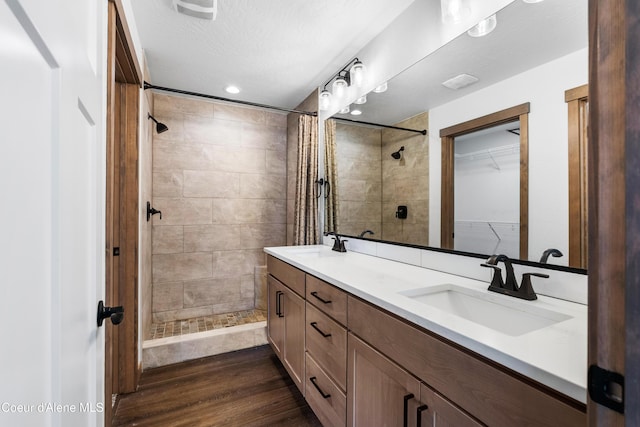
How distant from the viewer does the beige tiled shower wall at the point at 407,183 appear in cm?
170

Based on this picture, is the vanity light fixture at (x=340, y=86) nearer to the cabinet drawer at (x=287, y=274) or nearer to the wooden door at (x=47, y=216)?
the cabinet drawer at (x=287, y=274)

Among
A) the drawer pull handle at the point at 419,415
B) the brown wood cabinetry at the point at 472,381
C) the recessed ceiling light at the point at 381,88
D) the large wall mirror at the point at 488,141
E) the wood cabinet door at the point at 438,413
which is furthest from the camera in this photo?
the recessed ceiling light at the point at 381,88

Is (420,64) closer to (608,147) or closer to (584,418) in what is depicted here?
(608,147)

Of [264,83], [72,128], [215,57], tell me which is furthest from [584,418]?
[264,83]

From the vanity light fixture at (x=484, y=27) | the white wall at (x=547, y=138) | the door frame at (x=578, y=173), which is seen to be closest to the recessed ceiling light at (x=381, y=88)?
the vanity light fixture at (x=484, y=27)

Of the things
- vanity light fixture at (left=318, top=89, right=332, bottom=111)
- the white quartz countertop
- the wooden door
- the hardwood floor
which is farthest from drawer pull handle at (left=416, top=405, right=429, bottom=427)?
vanity light fixture at (left=318, top=89, right=332, bottom=111)

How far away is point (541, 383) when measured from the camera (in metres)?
0.61

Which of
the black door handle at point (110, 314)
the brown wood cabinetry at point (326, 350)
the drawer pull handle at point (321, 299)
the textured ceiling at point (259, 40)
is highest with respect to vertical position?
the textured ceiling at point (259, 40)

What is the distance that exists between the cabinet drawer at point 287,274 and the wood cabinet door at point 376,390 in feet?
1.90

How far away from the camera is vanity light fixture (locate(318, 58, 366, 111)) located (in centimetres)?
214

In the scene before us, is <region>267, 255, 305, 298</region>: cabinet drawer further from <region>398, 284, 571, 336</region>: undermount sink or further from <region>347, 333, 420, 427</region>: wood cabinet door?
<region>398, 284, 571, 336</region>: undermount sink

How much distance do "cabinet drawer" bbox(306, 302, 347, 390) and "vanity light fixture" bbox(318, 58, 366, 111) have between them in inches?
65.0

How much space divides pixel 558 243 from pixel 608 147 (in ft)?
2.96

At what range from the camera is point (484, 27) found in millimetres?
1341
